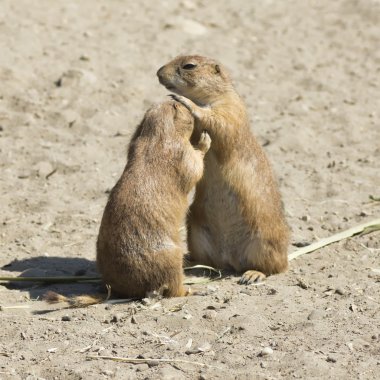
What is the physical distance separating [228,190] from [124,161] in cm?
213

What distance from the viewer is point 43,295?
5.50m

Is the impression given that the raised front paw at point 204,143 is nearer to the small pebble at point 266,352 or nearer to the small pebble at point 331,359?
the small pebble at point 266,352

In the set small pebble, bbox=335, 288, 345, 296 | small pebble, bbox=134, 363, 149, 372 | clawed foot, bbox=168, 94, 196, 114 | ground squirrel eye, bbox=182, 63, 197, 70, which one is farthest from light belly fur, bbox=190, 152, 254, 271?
small pebble, bbox=134, 363, 149, 372

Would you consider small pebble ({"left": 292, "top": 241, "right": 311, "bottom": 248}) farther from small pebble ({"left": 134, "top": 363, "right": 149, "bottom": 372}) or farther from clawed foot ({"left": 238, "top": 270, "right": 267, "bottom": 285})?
small pebble ({"left": 134, "top": 363, "right": 149, "bottom": 372})

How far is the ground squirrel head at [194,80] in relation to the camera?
6.11 m

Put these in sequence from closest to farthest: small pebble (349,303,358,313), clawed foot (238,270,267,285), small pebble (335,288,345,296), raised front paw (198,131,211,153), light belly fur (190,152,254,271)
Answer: small pebble (349,303,358,313) → small pebble (335,288,345,296) → raised front paw (198,131,211,153) → clawed foot (238,270,267,285) → light belly fur (190,152,254,271)

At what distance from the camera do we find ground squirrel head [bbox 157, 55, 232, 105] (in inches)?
241

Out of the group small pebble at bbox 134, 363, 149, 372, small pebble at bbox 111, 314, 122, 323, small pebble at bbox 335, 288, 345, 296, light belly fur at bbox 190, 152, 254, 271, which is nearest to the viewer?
small pebble at bbox 134, 363, 149, 372

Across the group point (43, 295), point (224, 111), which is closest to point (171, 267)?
point (43, 295)

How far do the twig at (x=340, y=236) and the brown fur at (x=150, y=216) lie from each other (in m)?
1.20

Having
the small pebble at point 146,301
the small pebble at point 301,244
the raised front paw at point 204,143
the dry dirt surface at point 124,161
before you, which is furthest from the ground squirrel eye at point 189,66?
the small pebble at point 146,301

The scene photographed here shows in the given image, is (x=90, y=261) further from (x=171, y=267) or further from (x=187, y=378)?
(x=187, y=378)

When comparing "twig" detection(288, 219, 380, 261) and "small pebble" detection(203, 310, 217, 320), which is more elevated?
"twig" detection(288, 219, 380, 261)

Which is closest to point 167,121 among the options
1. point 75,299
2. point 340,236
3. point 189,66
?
point 189,66
